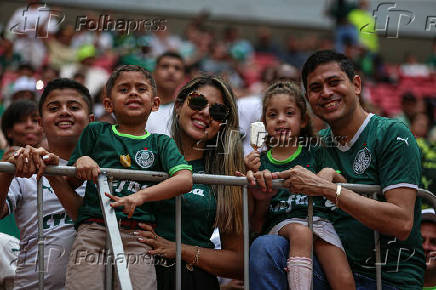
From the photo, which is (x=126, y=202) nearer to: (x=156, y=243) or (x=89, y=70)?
(x=156, y=243)

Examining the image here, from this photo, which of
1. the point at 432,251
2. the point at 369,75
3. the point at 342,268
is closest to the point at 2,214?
the point at 342,268

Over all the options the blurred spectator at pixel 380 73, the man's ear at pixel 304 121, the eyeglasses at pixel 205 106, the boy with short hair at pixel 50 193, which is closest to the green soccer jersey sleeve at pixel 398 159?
the man's ear at pixel 304 121

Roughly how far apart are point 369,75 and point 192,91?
11.1 metres

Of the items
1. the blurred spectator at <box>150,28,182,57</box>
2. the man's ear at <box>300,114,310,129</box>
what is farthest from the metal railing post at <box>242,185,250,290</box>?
the blurred spectator at <box>150,28,182,57</box>

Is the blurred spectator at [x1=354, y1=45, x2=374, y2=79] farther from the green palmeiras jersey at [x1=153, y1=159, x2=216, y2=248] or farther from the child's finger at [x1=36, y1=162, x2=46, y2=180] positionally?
the child's finger at [x1=36, y1=162, x2=46, y2=180]

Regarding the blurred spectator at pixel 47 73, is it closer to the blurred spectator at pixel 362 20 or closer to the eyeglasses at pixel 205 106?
the eyeglasses at pixel 205 106

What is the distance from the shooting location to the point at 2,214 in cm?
367

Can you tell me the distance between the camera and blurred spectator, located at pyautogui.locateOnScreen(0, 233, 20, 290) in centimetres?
398

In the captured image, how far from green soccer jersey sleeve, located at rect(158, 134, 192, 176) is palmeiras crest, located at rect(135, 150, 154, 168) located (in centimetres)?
6

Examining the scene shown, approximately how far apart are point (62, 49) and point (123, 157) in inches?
333

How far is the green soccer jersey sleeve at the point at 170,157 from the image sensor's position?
11.4 feet

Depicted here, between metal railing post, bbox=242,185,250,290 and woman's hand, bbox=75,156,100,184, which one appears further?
metal railing post, bbox=242,185,250,290

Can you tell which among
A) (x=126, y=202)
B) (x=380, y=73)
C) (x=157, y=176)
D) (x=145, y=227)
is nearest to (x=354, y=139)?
(x=157, y=176)

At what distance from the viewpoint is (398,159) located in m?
3.71
